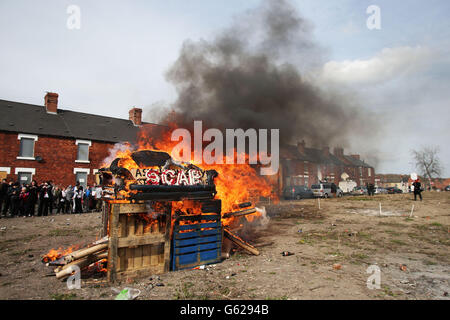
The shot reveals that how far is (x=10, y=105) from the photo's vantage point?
2136cm

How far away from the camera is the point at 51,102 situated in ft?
75.0

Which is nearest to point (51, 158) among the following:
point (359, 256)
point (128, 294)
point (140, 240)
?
point (140, 240)

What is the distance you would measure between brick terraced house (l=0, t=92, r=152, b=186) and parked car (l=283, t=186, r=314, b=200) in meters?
17.0

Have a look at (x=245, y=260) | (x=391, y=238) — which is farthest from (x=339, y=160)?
(x=245, y=260)

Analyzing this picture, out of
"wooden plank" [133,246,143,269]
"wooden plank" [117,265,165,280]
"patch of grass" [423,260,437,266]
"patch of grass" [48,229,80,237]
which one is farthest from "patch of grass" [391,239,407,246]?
"patch of grass" [48,229,80,237]

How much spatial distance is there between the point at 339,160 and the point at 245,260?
54.4 m

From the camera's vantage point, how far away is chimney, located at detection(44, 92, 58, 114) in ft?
74.8

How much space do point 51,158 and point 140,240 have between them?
19646 millimetres

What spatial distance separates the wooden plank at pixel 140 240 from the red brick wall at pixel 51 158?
19.3m

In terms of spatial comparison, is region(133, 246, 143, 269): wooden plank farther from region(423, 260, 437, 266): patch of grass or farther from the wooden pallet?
region(423, 260, 437, 266): patch of grass

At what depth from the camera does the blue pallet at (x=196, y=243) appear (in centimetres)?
556

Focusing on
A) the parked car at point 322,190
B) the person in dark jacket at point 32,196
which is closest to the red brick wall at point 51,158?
the person in dark jacket at point 32,196

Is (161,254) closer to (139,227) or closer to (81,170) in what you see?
(139,227)

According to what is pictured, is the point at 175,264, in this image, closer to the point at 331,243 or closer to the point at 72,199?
the point at 331,243
